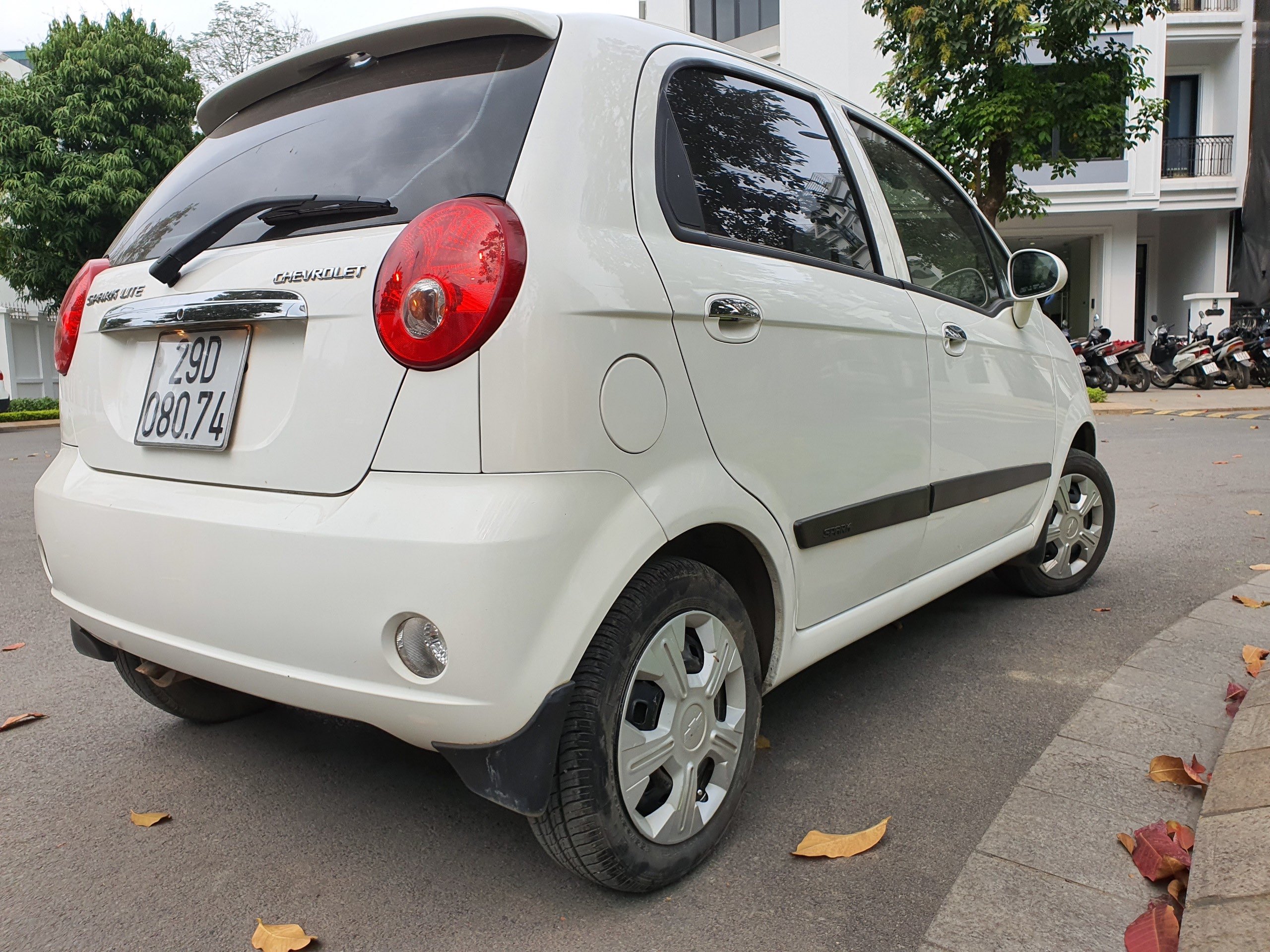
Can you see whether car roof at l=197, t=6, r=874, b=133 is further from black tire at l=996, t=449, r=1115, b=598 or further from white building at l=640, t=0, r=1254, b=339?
white building at l=640, t=0, r=1254, b=339

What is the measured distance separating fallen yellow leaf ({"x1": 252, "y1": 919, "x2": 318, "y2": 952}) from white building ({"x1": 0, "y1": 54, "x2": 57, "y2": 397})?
83.3 feet

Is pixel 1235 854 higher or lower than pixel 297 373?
lower

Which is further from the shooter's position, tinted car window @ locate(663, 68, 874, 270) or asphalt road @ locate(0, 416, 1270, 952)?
tinted car window @ locate(663, 68, 874, 270)

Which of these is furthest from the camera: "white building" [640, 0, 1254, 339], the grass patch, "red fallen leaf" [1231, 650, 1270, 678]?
"white building" [640, 0, 1254, 339]

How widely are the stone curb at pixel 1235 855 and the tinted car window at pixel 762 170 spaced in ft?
4.62

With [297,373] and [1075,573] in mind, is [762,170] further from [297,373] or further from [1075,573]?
[1075,573]

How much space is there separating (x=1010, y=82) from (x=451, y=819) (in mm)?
12220

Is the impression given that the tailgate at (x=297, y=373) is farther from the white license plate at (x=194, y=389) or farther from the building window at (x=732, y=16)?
the building window at (x=732, y=16)

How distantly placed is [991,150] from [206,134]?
11810 mm

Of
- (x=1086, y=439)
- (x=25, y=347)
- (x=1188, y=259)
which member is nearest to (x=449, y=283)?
(x=1086, y=439)

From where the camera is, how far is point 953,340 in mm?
2760

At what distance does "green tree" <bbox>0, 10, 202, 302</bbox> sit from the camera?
64.9 ft

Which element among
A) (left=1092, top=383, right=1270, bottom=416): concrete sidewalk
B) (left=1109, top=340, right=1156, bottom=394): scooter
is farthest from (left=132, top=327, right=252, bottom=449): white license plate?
(left=1109, top=340, right=1156, bottom=394): scooter

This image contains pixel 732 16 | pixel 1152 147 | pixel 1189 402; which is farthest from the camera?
pixel 732 16
